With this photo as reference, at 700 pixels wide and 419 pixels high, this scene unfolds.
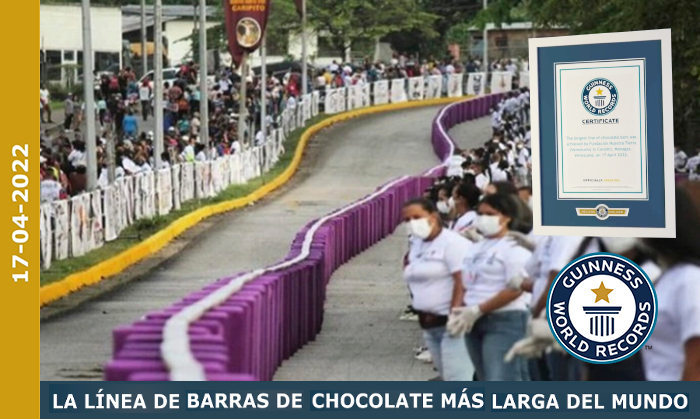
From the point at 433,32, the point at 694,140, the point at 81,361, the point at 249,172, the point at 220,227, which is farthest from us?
the point at 433,32

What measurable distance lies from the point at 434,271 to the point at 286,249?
59.9 feet

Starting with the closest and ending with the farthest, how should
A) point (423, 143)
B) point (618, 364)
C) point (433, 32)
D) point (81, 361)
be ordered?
point (618, 364)
point (81, 361)
point (423, 143)
point (433, 32)

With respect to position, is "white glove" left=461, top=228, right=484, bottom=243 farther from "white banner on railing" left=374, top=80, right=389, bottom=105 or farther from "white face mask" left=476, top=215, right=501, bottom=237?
"white banner on railing" left=374, top=80, right=389, bottom=105

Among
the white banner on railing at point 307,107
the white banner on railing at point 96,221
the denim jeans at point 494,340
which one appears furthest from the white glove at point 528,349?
the white banner on railing at point 307,107

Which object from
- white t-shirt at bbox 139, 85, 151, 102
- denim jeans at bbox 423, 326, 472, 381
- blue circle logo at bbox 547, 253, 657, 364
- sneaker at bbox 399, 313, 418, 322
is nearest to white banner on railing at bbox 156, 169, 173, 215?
sneaker at bbox 399, 313, 418, 322

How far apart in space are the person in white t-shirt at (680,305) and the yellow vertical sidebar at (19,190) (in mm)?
3887

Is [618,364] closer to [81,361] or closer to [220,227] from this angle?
[81,361]

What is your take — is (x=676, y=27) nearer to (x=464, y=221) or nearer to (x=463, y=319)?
(x=464, y=221)

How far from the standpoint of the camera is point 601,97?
11430mm

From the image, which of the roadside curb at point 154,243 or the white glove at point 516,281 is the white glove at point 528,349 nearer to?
the white glove at point 516,281

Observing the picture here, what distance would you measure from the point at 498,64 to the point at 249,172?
23.2 meters

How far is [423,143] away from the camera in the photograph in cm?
5422

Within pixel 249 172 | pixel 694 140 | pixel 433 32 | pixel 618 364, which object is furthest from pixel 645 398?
pixel 433 32

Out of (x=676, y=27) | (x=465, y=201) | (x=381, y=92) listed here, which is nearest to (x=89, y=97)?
(x=676, y=27)
